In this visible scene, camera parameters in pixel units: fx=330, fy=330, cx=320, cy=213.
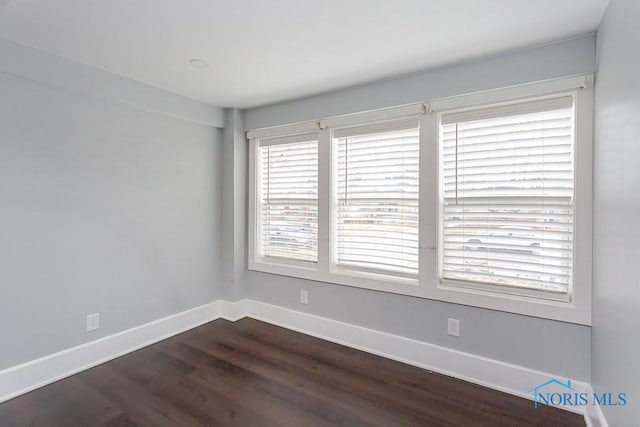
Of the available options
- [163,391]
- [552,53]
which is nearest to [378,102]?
[552,53]

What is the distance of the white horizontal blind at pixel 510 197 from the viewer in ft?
7.10

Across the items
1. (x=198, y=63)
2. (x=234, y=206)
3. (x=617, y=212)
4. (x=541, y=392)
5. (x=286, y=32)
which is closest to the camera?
(x=617, y=212)

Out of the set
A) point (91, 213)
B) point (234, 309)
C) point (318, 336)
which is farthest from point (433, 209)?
point (91, 213)

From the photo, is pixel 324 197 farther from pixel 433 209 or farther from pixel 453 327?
pixel 453 327

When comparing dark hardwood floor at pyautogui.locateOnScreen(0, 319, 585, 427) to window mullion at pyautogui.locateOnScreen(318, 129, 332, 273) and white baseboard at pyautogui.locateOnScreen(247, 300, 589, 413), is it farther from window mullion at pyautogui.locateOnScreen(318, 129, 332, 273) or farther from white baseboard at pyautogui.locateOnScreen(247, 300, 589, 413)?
window mullion at pyautogui.locateOnScreen(318, 129, 332, 273)

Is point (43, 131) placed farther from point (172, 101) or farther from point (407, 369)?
point (407, 369)

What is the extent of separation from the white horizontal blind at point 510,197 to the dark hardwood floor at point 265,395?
2.63ft

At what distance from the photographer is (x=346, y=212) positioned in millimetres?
3168

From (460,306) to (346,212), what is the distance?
127cm

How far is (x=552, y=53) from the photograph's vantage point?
7.06 ft

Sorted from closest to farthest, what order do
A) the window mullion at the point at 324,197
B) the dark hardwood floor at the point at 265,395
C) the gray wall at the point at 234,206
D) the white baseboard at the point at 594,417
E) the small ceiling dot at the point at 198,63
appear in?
the white baseboard at the point at 594,417
the dark hardwood floor at the point at 265,395
the small ceiling dot at the point at 198,63
the window mullion at the point at 324,197
the gray wall at the point at 234,206

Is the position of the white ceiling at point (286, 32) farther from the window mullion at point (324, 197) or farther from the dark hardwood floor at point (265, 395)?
the dark hardwood floor at point (265, 395)

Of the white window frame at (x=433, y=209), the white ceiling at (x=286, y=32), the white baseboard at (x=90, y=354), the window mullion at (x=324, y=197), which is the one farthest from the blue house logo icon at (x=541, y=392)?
the white baseboard at (x=90, y=354)

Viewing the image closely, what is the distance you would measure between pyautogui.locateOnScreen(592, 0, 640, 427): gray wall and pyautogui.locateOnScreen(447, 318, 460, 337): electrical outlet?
799 mm
